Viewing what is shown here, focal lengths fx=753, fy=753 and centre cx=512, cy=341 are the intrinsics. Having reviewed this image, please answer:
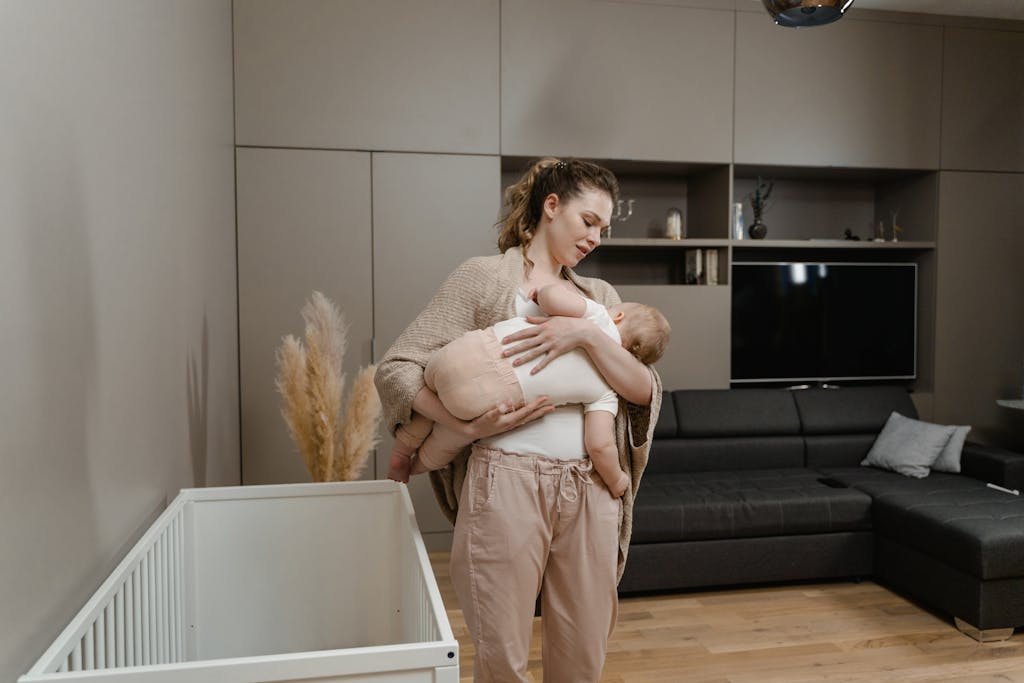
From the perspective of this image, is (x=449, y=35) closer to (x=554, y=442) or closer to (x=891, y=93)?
(x=891, y=93)

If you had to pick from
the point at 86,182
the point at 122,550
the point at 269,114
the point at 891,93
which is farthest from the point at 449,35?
the point at 122,550

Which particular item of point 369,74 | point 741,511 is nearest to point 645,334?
point 741,511

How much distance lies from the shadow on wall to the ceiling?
3.75 m

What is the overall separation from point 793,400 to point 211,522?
3.10 meters

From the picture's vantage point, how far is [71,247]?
3.87 feet

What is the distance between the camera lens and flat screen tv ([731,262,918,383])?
4191mm

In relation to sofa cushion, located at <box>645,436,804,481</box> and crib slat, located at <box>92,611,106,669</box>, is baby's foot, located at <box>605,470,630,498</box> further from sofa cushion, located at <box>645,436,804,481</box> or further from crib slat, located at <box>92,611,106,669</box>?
sofa cushion, located at <box>645,436,804,481</box>

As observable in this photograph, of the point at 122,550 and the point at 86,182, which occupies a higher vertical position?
the point at 86,182

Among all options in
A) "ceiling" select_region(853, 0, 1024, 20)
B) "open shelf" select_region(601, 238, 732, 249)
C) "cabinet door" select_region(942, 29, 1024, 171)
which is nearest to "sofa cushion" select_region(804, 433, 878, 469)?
"open shelf" select_region(601, 238, 732, 249)

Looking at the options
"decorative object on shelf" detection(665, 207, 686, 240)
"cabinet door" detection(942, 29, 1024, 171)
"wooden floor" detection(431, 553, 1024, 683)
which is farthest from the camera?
"cabinet door" detection(942, 29, 1024, 171)

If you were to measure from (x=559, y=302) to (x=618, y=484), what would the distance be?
0.38 meters

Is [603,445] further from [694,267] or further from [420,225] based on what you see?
[694,267]

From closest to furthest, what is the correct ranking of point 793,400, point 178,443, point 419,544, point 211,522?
1. point 419,544
2. point 211,522
3. point 178,443
4. point 793,400

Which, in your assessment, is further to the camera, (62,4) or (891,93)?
(891,93)
